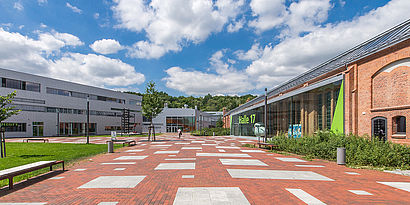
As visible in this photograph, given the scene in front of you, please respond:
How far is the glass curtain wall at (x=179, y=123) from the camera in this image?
70.4m

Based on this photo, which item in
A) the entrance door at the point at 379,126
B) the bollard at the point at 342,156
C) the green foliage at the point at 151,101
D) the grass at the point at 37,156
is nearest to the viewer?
the grass at the point at 37,156

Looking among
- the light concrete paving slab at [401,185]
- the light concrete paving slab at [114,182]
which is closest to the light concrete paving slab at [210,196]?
the light concrete paving slab at [114,182]

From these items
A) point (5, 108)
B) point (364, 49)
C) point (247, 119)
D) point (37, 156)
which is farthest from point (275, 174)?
point (247, 119)

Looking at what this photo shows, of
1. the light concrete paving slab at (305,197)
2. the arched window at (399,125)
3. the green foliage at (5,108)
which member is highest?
the green foliage at (5,108)

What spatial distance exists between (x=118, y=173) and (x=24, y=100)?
4184cm

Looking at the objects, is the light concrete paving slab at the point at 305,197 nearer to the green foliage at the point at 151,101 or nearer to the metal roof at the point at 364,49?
the metal roof at the point at 364,49

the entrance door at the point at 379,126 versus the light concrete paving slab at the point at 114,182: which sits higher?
the entrance door at the point at 379,126

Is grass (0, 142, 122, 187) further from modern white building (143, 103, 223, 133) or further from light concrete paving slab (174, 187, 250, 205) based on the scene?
modern white building (143, 103, 223, 133)

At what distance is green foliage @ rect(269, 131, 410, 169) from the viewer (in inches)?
409

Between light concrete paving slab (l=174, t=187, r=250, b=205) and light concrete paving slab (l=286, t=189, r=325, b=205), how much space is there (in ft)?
4.88

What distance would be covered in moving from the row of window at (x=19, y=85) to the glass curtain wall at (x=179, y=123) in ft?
117

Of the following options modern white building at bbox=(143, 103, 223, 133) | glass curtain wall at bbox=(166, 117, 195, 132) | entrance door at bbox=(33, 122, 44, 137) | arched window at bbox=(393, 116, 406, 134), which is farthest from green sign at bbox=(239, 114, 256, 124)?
entrance door at bbox=(33, 122, 44, 137)

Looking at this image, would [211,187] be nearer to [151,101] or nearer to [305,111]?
[305,111]

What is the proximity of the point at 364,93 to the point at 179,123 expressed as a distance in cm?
5901
